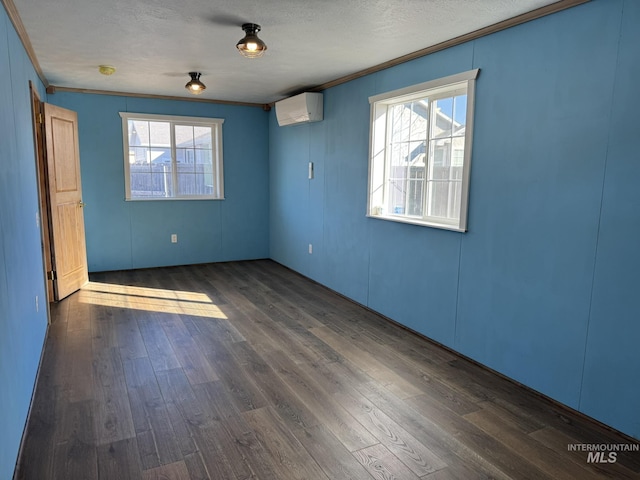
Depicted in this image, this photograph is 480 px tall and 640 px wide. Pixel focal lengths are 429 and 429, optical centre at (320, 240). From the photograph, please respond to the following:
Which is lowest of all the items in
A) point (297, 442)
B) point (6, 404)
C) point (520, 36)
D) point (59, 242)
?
point (297, 442)

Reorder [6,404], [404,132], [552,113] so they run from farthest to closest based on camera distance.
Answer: [404,132]
[552,113]
[6,404]

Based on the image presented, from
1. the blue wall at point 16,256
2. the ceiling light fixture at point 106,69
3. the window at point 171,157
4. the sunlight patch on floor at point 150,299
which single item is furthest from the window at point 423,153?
the window at point 171,157

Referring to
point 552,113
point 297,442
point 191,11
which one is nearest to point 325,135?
point 191,11

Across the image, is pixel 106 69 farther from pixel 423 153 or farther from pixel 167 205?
pixel 423 153

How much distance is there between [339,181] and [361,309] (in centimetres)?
142

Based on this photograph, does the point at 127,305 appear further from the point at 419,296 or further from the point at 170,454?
the point at 419,296

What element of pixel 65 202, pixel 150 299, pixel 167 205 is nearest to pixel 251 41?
pixel 150 299

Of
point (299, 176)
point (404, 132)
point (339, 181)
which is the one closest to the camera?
point (404, 132)

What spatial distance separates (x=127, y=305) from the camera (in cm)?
440

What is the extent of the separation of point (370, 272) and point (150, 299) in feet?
7.78

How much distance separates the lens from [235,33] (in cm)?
306

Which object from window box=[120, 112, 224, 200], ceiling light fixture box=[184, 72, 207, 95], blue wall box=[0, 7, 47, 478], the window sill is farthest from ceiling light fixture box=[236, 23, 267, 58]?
window box=[120, 112, 224, 200]

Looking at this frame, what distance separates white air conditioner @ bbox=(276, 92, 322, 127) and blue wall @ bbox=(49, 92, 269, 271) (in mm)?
1225

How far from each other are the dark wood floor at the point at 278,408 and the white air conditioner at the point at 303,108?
2.32m
